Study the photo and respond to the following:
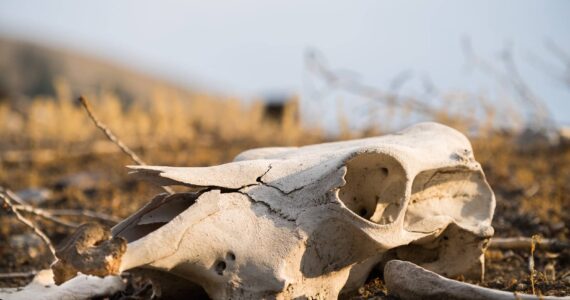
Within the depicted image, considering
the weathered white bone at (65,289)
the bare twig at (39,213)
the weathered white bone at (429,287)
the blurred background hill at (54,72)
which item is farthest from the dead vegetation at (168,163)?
the blurred background hill at (54,72)

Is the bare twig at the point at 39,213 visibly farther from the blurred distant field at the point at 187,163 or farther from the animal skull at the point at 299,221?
the animal skull at the point at 299,221

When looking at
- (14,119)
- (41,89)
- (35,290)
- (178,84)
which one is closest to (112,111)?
(14,119)

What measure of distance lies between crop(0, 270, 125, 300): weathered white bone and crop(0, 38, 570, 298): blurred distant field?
0.75 meters

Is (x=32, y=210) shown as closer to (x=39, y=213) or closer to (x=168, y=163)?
(x=39, y=213)

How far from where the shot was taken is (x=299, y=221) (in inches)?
114

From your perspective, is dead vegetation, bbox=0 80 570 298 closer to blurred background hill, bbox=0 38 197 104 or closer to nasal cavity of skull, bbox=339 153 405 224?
nasal cavity of skull, bbox=339 153 405 224

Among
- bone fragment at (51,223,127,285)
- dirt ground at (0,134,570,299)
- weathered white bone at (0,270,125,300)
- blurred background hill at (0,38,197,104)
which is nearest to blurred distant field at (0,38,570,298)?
dirt ground at (0,134,570,299)

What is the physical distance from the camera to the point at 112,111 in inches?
418

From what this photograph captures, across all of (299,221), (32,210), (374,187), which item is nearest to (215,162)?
(32,210)

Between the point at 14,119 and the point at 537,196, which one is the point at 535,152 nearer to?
the point at 537,196

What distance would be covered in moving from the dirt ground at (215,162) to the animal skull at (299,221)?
1.14 ft

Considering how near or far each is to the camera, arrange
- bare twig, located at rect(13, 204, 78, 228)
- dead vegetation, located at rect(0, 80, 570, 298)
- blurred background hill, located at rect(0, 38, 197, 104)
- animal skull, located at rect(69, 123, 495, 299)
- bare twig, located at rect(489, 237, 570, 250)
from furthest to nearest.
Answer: blurred background hill, located at rect(0, 38, 197, 104) < bare twig, located at rect(489, 237, 570, 250) < dead vegetation, located at rect(0, 80, 570, 298) < bare twig, located at rect(13, 204, 78, 228) < animal skull, located at rect(69, 123, 495, 299)

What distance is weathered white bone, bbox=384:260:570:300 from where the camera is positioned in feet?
8.60

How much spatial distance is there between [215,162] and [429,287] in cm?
599
